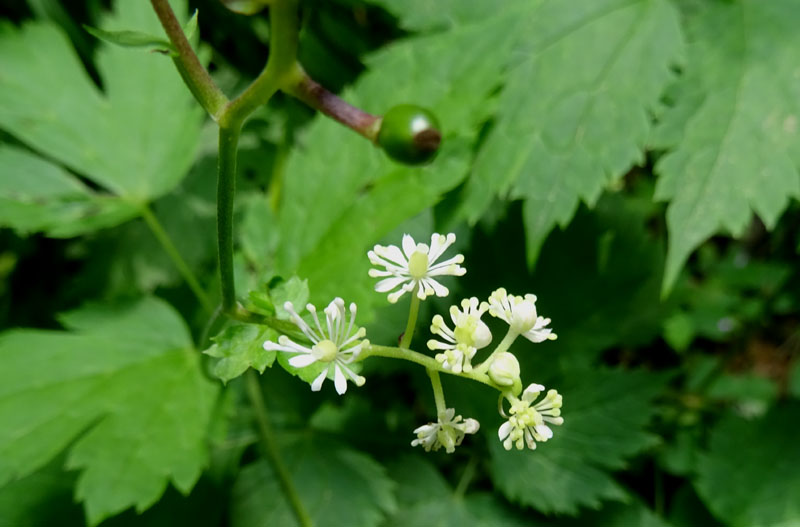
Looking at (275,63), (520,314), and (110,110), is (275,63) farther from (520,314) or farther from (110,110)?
(110,110)

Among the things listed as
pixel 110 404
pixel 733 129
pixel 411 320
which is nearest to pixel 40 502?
pixel 110 404

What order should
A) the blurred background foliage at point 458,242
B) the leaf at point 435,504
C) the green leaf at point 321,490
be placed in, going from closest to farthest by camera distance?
the blurred background foliage at point 458,242 → the green leaf at point 321,490 → the leaf at point 435,504

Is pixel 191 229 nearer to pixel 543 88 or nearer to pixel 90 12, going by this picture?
pixel 90 12

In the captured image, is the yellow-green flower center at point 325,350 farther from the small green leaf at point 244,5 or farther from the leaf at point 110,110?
the leaf at point 110,110

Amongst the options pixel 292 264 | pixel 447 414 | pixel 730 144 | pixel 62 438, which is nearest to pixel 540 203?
pixel 730 144

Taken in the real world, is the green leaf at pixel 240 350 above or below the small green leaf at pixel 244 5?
below

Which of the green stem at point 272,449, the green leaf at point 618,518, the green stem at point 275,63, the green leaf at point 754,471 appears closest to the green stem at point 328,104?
the green stem at point 275,63
